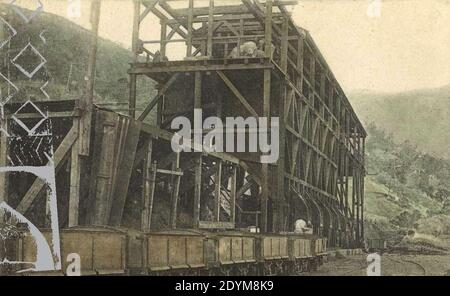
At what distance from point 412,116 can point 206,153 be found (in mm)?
93724

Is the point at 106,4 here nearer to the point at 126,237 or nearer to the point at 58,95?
the point at 126,237

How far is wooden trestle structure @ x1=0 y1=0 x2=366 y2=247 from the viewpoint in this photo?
12.7m

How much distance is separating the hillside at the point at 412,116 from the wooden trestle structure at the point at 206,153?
180 feet

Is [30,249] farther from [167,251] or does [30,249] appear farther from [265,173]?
[265,173]

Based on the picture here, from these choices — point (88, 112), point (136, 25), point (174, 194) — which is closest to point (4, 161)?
point (88, 112)

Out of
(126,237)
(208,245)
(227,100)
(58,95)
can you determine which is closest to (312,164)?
(227,100)

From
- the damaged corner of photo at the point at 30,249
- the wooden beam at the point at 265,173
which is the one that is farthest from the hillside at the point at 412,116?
the damaged corner of photo at the point at 30,249

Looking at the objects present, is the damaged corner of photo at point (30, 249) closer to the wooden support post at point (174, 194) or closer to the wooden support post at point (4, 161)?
the wooden support post at point (4, 161)

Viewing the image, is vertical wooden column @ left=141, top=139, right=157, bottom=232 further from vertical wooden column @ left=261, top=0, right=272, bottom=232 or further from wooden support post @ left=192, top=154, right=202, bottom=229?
vertical wooden column @ left=261, top=0, right=272, bottom=232

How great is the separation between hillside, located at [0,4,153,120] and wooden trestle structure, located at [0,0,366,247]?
2255 cm

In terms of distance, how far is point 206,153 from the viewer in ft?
57.2

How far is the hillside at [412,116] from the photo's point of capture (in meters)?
82.1

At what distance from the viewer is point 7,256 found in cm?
827

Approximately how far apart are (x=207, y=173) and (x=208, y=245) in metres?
7.43
